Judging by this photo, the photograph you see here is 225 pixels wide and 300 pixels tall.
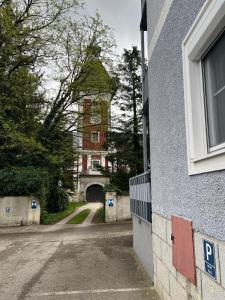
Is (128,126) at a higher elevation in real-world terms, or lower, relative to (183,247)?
higher

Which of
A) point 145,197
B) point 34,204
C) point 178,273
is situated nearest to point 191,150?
point 178,273

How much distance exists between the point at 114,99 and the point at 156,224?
17.7 m

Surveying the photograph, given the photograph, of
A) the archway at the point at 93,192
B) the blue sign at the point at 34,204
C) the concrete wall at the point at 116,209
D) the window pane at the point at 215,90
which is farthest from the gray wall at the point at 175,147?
the archway at the point at 93,192

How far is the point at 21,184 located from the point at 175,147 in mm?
13812

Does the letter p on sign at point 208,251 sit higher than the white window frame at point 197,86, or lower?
lower

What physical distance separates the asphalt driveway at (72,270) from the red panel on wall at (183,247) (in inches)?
65.8

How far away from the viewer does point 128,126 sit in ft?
67.6

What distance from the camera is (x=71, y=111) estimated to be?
61.0ft

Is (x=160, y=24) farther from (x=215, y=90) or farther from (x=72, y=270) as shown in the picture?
(x=72, y=270)

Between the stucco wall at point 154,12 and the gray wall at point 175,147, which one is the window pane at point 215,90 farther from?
the stucco wall at point 154,12

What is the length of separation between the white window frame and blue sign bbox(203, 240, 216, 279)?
2.12 feet

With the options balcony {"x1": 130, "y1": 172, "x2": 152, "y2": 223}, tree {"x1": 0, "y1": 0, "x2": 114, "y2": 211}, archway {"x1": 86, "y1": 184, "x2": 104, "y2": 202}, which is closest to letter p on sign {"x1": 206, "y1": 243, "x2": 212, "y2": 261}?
balcony {"x1": 130, "y1": 172, "x2": 152, "y2": 223}

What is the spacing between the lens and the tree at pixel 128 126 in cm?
1933

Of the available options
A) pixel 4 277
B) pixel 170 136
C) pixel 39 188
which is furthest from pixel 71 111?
pixel 170 136
